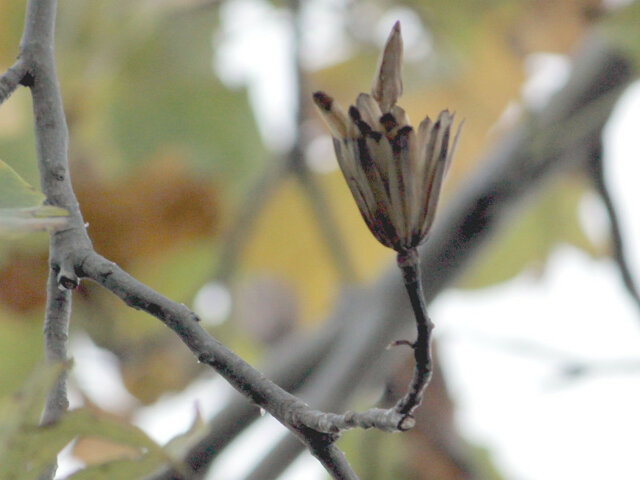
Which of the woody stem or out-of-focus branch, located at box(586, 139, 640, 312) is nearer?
the woody stem

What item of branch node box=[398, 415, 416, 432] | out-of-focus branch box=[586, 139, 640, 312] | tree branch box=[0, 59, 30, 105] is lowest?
branch node box=[398, 415, 416, 432]

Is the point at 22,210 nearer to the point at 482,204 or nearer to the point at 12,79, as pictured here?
Result: the point at 12,79

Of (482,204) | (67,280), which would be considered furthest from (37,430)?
(482,204)

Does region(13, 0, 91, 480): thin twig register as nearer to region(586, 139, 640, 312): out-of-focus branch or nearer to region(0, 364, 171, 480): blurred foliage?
region(0, 364, 171, 480): blurred foliage

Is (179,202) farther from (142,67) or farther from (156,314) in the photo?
(156,314)

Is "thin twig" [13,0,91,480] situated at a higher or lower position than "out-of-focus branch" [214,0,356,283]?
lower

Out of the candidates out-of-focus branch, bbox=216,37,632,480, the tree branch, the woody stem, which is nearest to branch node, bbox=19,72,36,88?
the tree branch

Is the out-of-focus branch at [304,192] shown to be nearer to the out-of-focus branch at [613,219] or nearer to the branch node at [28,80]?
the out-of-focus branch at [613,219]

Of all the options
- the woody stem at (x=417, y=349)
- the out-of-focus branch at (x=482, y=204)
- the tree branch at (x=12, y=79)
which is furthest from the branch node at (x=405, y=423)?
the out-of-focus branch at (x=482, y=204)
